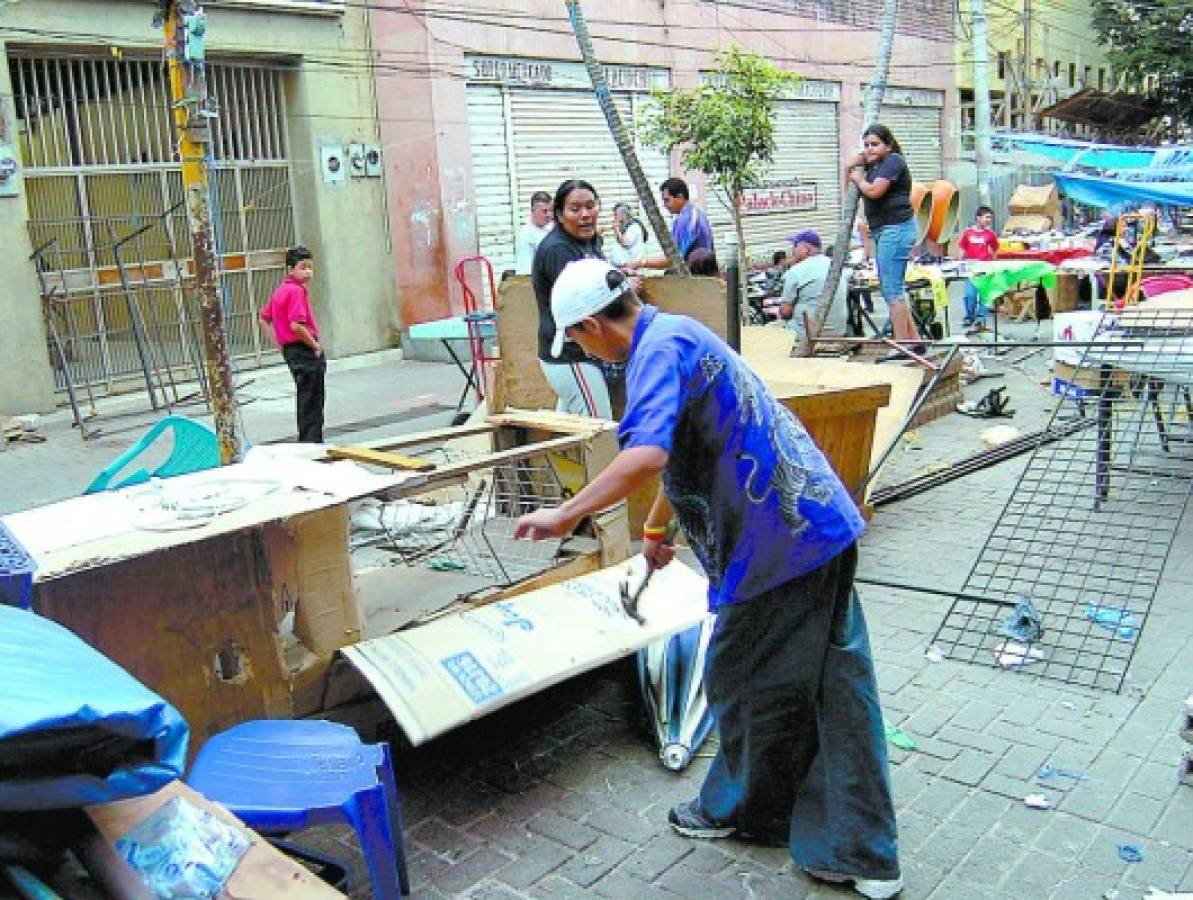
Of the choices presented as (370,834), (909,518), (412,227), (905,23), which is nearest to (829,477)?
(370,834)

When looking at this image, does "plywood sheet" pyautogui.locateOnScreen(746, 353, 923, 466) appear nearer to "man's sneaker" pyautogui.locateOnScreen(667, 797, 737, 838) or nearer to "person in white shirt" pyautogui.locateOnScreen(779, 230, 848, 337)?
"person in white shirt" pyautogui.locateOnScreen(779, 230, 848, 337)

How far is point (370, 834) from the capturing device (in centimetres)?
281

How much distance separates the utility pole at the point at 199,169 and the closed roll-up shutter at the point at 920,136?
68.7ft

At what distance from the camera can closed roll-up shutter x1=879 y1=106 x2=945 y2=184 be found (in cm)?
2512

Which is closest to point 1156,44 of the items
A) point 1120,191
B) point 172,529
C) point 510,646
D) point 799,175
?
point 799,175

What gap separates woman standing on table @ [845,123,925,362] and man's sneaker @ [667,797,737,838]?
224 inches

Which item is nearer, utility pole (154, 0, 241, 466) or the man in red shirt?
utility pole (154, 0, 241, 466)

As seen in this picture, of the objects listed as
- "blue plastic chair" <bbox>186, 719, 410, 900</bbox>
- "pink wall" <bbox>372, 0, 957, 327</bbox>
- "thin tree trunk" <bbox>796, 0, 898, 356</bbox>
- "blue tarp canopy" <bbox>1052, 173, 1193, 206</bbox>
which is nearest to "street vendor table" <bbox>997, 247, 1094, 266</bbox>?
"blue tarp canopy" <bbox>1052, 173, 1193, 206</bbox>

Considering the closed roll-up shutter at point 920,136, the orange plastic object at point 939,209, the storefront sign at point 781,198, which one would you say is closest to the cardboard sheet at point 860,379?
the orange plastic object at point 939,209

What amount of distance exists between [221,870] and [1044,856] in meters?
2.16

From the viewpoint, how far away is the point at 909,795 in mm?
3479

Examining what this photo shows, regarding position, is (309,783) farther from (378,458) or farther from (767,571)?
(378,458)

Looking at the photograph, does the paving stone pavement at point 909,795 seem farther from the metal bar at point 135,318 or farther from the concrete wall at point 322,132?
the concrete wall at point 322,132

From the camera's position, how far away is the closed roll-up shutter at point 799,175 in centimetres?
2045
